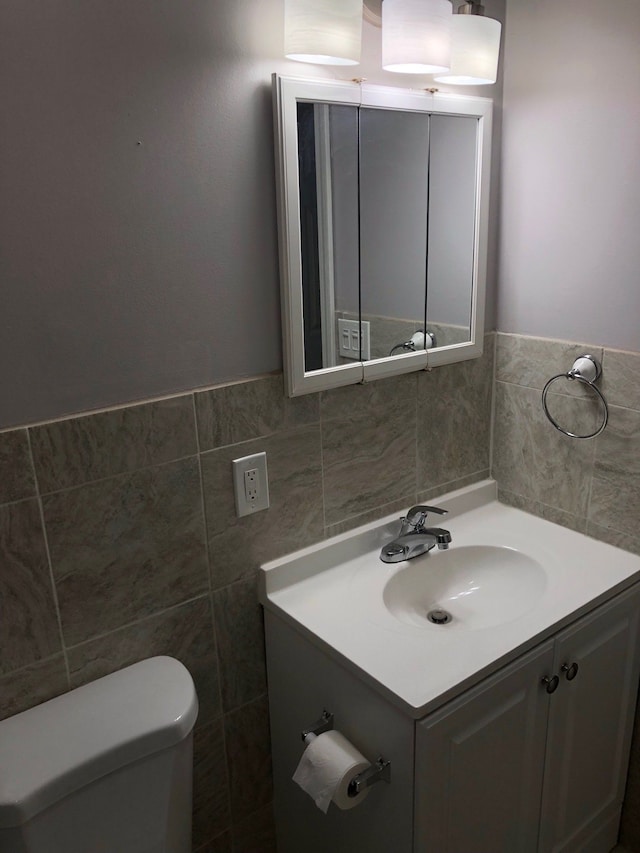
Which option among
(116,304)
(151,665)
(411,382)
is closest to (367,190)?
(411,382)

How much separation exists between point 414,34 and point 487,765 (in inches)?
57.0

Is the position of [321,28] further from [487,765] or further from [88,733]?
[487,765]

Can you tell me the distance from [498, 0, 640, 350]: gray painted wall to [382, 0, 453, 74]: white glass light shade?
1.07 ft

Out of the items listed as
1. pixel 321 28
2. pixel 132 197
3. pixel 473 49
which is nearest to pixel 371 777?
pixel 132 197

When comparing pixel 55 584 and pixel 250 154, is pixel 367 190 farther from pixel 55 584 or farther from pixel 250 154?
pixel 55 584

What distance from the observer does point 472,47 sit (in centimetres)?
145

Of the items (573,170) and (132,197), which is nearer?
(132,197)

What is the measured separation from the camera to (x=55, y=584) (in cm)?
122

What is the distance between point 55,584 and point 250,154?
34.5 inches

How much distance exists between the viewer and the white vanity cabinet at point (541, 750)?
1248 mm

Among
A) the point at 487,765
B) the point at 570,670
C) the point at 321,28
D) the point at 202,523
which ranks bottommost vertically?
the point at 487,765

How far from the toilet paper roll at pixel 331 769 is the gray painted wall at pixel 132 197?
2.39 ft

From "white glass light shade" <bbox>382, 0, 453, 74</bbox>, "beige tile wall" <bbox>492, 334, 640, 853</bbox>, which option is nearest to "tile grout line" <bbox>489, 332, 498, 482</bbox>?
"beige tile wall" <bbox>492, 334, 640, 853</bbox>

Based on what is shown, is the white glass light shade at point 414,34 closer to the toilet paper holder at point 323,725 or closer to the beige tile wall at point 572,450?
the beige tile wall at point 572,450
